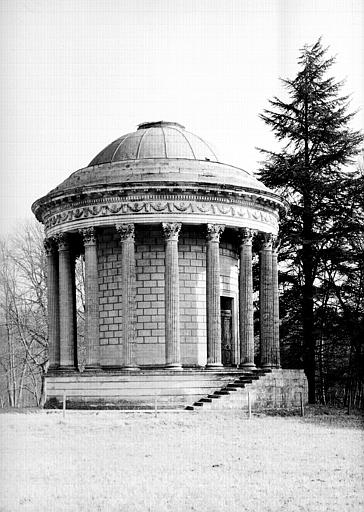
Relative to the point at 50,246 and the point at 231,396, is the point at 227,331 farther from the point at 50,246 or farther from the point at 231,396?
the point at 50,246

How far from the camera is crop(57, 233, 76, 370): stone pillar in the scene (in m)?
36.3

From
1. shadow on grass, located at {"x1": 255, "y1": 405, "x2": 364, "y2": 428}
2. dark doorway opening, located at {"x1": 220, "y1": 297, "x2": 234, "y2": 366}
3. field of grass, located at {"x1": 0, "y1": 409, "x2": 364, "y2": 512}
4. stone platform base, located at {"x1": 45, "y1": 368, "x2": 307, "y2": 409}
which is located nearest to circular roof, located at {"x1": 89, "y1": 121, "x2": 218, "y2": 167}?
dark doorway opening, located at {"x1": 220, "y1": 297, "x2": 234, "y2": 366}

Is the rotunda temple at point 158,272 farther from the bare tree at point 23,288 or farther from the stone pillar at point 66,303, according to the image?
the bare tree at point 23,288

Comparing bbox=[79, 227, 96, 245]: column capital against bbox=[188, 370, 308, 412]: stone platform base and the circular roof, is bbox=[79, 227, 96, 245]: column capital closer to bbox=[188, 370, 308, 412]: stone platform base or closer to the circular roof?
the circular roof

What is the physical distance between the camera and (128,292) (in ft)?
111

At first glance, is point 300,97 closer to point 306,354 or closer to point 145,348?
point 306,354

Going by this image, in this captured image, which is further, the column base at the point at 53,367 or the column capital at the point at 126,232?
the column base at the point at 53,367

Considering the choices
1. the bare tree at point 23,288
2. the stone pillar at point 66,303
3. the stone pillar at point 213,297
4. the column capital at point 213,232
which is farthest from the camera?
the bare tree at point 23,288

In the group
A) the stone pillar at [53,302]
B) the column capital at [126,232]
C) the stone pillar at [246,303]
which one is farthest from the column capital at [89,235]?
the stone pillar at [246,303]

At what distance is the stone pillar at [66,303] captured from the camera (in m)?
36.3

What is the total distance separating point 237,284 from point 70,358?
794 cm

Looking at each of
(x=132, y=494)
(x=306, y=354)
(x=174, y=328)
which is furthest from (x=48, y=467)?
(x=306, y=354)

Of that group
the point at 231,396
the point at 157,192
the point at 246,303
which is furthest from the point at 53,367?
the point at 157,192

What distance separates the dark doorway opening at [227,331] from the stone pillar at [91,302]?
5.68 meters
